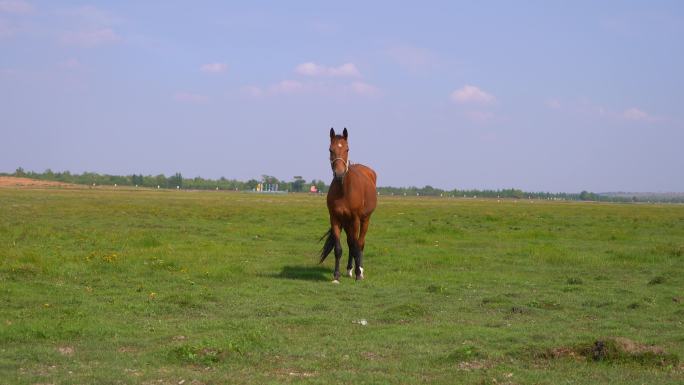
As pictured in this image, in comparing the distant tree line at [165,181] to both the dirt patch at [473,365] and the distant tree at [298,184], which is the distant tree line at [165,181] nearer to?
the distant tree at [298,184]

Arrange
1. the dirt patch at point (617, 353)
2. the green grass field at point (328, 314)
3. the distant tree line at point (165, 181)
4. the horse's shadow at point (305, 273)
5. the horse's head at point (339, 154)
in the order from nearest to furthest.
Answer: the green grass field at point (328, 314)
the dirt patch at point (617, 353)
the horse's head at point (339, 154)
the horse's shadow at point (305, 273)
the distant tree line at point (165, 181)

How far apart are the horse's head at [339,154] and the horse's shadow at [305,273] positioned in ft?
6.98

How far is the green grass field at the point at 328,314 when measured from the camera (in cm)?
739

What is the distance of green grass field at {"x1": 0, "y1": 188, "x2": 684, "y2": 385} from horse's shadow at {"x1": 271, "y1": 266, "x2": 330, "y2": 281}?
0.14 ft

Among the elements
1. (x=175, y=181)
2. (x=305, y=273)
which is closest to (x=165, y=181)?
(x=175, y=181)

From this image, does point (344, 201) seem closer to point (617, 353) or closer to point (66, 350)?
point (66, 350)

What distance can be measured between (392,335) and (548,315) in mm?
2951

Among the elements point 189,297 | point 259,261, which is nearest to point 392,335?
point 189,297

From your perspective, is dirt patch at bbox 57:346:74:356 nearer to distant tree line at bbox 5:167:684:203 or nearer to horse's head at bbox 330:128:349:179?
horse's head at bbox 330:128:349:179

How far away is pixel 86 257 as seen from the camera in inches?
645

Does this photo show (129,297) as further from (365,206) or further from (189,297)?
(365,206)

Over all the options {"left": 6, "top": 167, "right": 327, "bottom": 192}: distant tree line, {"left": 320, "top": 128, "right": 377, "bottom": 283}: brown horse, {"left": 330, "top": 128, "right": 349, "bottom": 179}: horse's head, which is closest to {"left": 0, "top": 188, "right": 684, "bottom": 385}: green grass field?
{"left": 320, "top": 128, "right": 377, "bottom": 283}: brown horse

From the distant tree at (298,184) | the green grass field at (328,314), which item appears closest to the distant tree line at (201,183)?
the distant tree at (298,184)

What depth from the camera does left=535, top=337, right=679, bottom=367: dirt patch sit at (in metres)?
7.60
